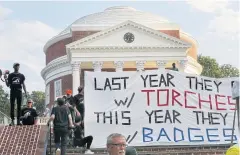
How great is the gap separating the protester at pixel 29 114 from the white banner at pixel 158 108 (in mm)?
2004

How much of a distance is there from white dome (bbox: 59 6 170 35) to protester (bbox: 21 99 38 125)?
138 ft

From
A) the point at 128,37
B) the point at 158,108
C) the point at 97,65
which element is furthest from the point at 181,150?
the point at 128,37

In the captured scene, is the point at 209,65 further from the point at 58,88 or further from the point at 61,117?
the point at 61,117

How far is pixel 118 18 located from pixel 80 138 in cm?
4775

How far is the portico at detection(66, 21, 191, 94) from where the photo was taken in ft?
154

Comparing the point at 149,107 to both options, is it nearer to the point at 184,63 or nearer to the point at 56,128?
the point at 56,128

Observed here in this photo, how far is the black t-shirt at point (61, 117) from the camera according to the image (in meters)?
10.9

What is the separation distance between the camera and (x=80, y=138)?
463 inches

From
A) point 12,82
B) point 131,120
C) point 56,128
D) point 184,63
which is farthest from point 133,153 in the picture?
point 184,63

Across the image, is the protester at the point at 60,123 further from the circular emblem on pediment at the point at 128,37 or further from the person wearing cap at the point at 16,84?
the circular emblem on pediment at the point at 128,37

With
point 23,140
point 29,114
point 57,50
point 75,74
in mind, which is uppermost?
point 57,50

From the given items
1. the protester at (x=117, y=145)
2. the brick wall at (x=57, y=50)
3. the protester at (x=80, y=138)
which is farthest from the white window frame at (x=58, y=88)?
the protester at (x=117, y=145)

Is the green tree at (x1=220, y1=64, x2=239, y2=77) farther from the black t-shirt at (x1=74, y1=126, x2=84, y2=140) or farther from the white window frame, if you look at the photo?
the black t-shirt at (x1=74, y1=126, x2=84, y2=140)

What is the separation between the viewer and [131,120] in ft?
38.8
